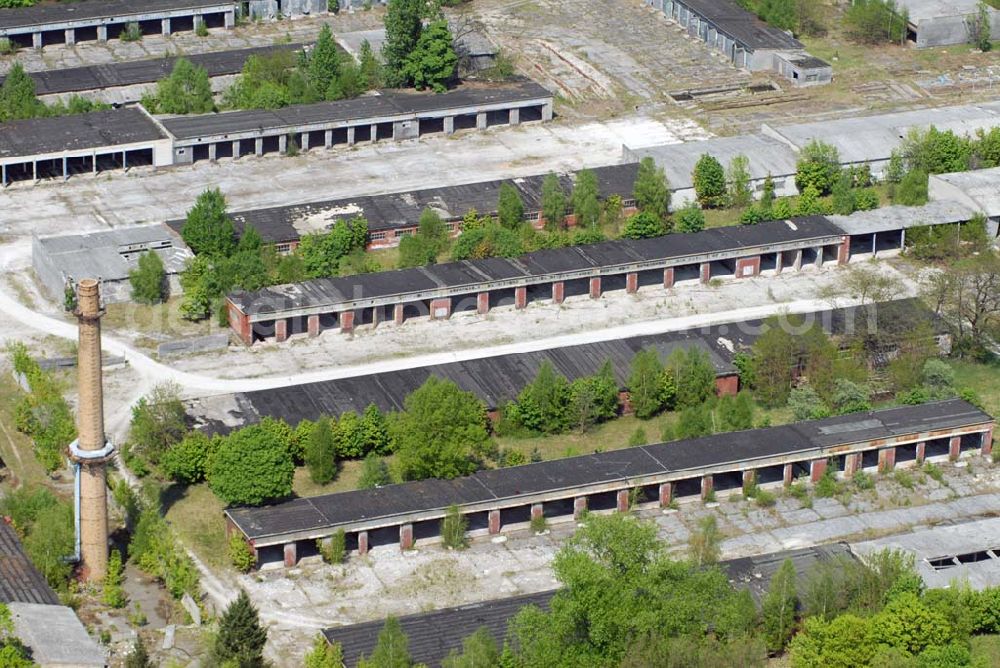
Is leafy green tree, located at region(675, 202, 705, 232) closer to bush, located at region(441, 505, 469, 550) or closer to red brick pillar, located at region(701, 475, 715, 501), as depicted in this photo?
red brick pillar, located at region(701, 475, 715, 501)

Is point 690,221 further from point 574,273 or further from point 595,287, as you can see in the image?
point 574,273

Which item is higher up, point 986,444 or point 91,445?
point 91,445

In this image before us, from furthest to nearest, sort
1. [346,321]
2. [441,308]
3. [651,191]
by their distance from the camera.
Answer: [651,191], [441,308], [346,321]

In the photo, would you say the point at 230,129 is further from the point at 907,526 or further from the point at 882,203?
the point at 907,526

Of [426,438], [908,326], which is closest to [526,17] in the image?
[908,326]

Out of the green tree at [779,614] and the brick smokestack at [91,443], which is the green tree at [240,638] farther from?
the green tree at [779,614]

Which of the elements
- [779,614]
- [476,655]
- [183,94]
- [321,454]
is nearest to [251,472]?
[321,454]

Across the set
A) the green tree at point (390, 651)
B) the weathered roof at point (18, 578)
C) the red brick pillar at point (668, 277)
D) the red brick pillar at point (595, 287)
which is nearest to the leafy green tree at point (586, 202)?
the red brick pillar at point (668, 277)
